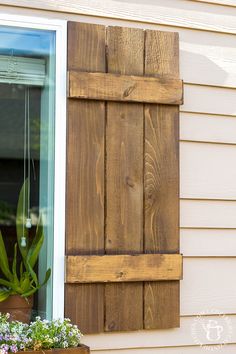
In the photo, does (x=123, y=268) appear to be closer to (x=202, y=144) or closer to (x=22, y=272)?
(x=22, y=272)

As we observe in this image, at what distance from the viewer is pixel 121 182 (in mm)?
3100

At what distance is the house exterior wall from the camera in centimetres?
322

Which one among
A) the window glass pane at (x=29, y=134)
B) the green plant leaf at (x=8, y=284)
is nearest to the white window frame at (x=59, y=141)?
the window glass pane at (x=29, y=134)

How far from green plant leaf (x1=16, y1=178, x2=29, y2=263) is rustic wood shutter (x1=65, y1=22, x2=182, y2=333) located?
0.17 m

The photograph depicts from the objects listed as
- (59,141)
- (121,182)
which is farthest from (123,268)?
(59,141)

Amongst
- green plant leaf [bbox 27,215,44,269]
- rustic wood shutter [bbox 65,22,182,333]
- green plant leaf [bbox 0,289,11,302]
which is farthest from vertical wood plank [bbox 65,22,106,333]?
green plant leaf [bbox 0,289,11,302]

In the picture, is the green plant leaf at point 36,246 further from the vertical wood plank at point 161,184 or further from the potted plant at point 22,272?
the vertical wood plank at point 161,184

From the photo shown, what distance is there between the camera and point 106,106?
10.2 ft

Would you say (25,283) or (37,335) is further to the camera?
(25,283)

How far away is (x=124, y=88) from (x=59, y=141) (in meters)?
0.36

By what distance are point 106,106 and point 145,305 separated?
844mm

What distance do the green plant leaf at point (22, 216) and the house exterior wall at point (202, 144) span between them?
2.16ft

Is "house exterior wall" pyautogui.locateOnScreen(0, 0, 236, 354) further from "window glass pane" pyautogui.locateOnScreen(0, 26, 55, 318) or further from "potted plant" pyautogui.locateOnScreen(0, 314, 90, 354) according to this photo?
"potted plant" pyautogui.locateOnScreen(0, 314, 90, 354)

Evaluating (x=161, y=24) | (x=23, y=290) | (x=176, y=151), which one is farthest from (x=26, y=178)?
(x=161, y=24)
